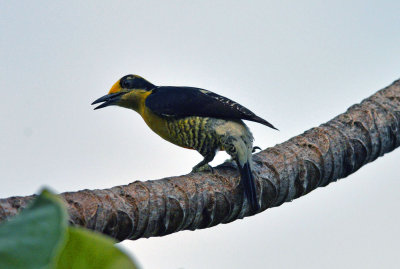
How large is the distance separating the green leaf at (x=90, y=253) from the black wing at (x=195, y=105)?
11.3ft

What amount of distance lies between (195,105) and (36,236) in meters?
3.88

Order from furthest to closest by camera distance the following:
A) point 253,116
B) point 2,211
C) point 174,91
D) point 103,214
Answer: point 174,91
point 253,116
point 103,214
point 2,211

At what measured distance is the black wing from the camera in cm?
447

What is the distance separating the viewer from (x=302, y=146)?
390 centimetres

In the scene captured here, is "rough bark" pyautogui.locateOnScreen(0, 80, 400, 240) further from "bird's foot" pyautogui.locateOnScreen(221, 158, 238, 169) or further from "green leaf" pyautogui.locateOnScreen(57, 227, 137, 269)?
"green leaf" pyautogui.locateOnScreen(57, 227, 137, 269)

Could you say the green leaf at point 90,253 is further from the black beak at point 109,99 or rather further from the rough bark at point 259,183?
the black beak at point 109,99

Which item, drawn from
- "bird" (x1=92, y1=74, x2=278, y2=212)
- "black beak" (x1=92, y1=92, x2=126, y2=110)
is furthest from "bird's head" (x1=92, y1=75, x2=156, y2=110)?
"bird" (x1=92, y1=74, x2=278, y2=212)

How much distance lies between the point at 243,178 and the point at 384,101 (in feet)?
3.80

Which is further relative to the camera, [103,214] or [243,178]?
[243,178]

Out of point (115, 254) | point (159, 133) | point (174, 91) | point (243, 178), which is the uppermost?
point (174, 91)

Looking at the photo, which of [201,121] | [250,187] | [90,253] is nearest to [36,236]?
[90,253]

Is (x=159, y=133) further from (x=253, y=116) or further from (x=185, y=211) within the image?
A: (x=185, y=211)

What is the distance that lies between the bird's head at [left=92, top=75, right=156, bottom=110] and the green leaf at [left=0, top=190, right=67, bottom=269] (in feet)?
15.1

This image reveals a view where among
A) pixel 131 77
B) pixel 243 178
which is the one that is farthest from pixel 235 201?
pixel 131 77
